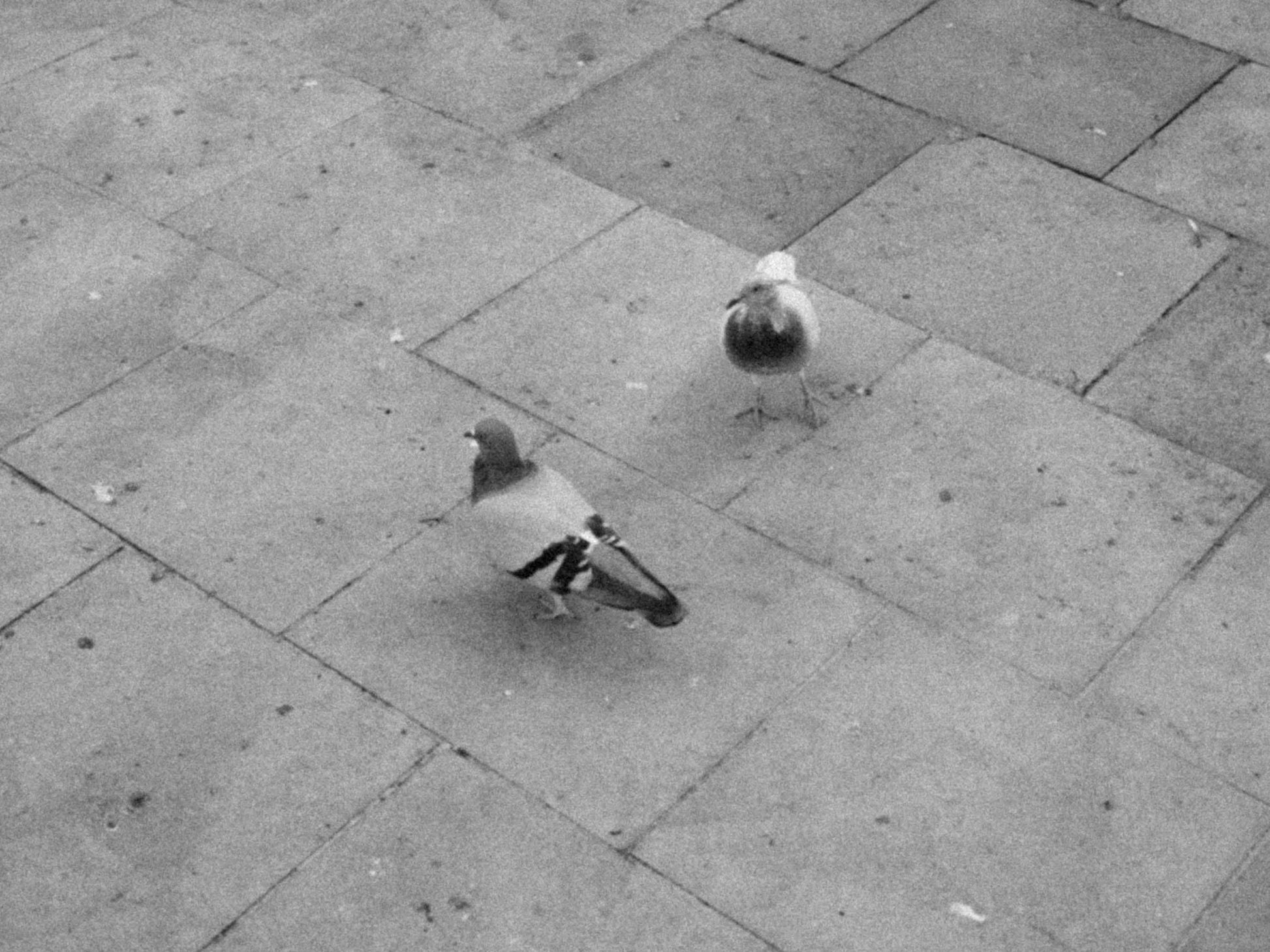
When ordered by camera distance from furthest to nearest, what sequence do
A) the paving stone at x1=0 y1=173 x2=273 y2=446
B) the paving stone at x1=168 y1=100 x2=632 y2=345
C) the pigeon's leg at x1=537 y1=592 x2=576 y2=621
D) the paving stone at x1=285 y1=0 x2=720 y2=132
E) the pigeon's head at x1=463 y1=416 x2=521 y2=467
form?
1. the paving stone at x1=285 y1=0 x2=720 y2=132
2. the paving stone at x1=168 y1=100 x2=632 y2=345
3. the paving stone at x1=0 y1=173 x2=273 y2=446
4. the pigeon's leg at x1=537 y1=592 x2=576 y2=621
5. the pigeon's head at x1=463 y1=416 x2=521 y2=467

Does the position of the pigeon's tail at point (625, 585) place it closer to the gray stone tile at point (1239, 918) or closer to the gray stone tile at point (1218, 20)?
the gray stone tile at point (1239, 918)

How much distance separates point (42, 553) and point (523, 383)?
2.13 meters

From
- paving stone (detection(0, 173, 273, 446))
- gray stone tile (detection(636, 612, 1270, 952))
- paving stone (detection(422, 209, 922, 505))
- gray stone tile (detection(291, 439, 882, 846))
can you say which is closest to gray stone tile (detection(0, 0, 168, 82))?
paving stone (detection(0, 173, 273, 446))

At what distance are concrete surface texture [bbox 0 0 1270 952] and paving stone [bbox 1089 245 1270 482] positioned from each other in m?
0.03

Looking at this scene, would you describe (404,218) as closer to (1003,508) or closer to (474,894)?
(1003,508)

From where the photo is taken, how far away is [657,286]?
8.91 m

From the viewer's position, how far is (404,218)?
934cm

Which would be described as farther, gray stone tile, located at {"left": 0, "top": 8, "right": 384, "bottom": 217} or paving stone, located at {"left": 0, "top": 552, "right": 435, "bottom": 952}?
gray stone tile, located at {"left": 0, "top": 8, "right": 384, "bottom": 217}

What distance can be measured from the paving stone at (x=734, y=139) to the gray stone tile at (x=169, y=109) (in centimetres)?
131

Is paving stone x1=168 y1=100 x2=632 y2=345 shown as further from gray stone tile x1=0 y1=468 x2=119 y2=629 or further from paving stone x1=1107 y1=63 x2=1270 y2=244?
paving stone x1=1107 y1=63 x2=1270 y2=244

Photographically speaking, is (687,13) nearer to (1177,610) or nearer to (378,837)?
(1177,610)

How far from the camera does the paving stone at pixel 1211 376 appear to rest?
8062 millimetres

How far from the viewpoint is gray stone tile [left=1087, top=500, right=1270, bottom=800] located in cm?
672

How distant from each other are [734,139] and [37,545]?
422 cm
